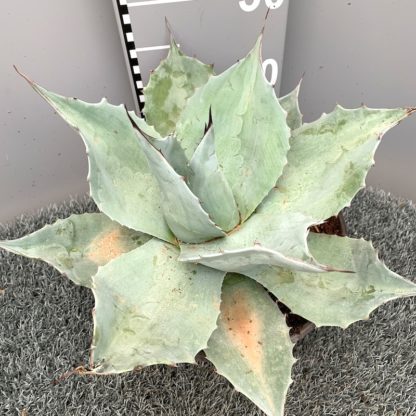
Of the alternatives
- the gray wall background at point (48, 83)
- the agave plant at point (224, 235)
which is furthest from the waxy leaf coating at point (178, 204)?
the gray wall background at point (48, 83)

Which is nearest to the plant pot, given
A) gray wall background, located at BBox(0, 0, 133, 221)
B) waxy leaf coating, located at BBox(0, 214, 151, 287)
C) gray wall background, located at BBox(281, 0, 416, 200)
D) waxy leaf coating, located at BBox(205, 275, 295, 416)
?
waxy leaf coating, located at BBox(205, 275, 295, 416)

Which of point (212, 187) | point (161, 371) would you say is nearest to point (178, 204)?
point (212, 187)

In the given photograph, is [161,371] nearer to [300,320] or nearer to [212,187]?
[300,320]

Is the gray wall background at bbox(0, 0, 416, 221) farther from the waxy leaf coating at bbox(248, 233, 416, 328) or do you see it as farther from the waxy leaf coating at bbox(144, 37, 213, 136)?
the waxy leaf coating at bbox(248, 233, 416, 328)

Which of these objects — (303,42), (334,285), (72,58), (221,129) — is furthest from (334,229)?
(72,58)

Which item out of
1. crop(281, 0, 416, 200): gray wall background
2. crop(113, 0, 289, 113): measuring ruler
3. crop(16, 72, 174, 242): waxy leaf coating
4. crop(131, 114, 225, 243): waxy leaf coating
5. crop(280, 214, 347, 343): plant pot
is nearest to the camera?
crop(131, 114, 225, 243): waxy leaf coating

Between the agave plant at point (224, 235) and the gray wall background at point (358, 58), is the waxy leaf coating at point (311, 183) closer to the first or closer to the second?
the agave plant at point (224, 235)

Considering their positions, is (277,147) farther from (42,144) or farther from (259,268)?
(42,144)
